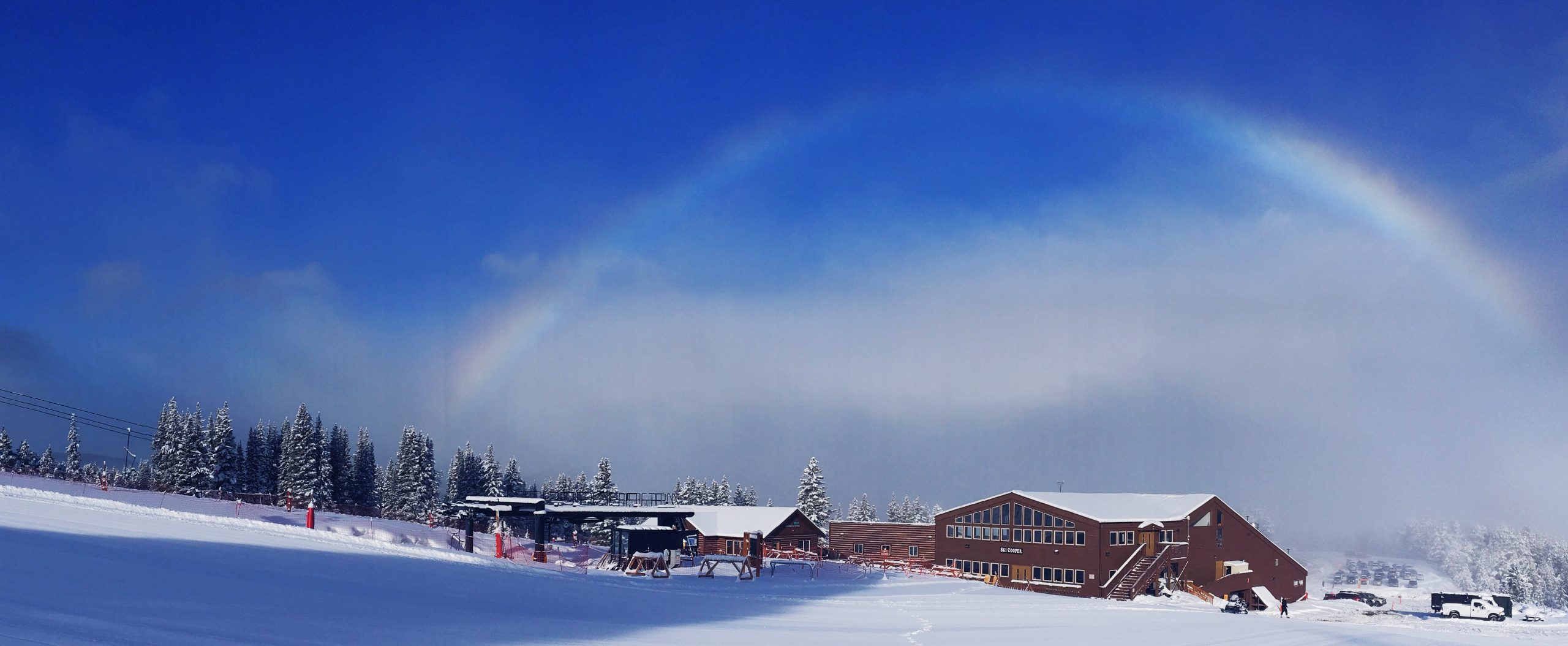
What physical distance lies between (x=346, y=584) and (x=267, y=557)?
343cm

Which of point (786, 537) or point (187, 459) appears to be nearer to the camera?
point (786, 537)

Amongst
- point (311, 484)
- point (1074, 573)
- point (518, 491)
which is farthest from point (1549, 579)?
point (311, 484)

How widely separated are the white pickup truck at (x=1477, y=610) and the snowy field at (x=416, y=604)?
52.6 ft

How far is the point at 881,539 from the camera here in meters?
74.4

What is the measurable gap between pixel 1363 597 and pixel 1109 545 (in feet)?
70.6

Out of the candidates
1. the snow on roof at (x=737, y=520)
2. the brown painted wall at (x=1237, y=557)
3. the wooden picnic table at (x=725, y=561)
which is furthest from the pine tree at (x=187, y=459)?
the brown painted wall at (x=1237, y=557)

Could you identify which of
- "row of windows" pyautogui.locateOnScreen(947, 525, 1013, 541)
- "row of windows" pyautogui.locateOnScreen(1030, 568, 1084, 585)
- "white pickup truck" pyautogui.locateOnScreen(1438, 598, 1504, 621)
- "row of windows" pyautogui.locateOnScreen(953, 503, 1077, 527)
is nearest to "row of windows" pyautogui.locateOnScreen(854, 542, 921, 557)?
"row of windows" pyautogui.locateOnScreen(947, 525, 1013, 541)

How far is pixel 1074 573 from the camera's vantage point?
209 feet

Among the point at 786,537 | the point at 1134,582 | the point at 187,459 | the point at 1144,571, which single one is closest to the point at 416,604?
the point at 1134,582

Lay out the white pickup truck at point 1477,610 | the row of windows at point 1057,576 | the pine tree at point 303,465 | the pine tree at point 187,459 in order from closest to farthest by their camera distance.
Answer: the white pickup truck at point 1477,610, the row of windows at point 1057,576, the pine tree at point 187,459, the pine tree at point 303,465

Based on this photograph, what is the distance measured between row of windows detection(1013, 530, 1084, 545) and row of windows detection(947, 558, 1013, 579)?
2.00 m

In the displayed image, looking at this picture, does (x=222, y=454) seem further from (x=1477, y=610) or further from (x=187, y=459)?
(x=1477, y=610)

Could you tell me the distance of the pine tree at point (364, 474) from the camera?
367 ft

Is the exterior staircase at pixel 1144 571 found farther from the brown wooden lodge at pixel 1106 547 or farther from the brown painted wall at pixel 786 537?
the brown painted wall at pixel 786 537
